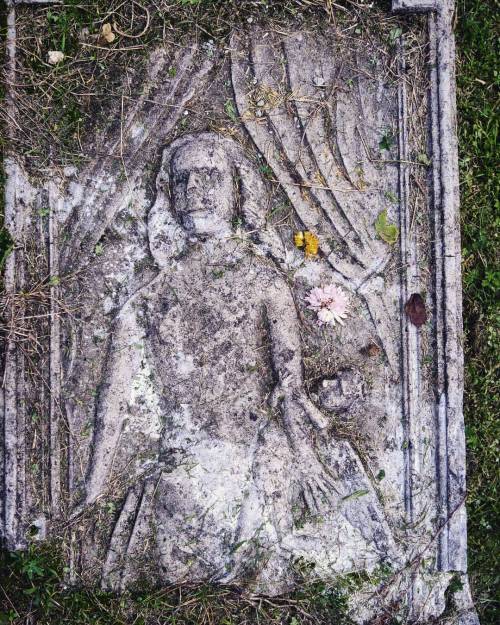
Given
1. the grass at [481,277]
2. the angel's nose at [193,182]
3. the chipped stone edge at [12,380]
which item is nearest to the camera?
the angel's nose at [193,182]

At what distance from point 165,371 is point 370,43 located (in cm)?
252

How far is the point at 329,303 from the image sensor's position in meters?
3.69

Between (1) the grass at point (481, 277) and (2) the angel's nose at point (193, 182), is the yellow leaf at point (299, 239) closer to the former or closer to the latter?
(2) the angel's nose at point (193, 182)

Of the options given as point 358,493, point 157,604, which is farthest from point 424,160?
point 157,604

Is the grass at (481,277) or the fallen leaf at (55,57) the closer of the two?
the fallen leaf at (55,57)

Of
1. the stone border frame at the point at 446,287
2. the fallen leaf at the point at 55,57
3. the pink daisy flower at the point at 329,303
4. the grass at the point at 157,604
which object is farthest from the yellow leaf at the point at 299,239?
the grass at the point at 157,604

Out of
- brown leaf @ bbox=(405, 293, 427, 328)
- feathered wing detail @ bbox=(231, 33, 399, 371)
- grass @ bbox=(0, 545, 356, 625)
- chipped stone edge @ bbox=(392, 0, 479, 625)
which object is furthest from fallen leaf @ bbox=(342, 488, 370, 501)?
brown leaf @ bbox=(405, 293, 427, 328)

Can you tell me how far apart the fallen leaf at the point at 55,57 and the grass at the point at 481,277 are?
109 inches

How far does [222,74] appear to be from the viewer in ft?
12.2

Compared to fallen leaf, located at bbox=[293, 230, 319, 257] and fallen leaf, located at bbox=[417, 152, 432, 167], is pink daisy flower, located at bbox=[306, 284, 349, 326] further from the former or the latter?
fallen leaf, located at bbox=[417, 152, 432, 167]

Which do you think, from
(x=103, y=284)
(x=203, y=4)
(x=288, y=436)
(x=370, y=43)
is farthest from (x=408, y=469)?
(x=203, y=4)

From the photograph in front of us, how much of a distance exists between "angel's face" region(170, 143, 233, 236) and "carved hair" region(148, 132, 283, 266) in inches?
3.5

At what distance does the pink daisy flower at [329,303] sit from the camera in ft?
12.1

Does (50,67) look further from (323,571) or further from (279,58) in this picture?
(323,571)
